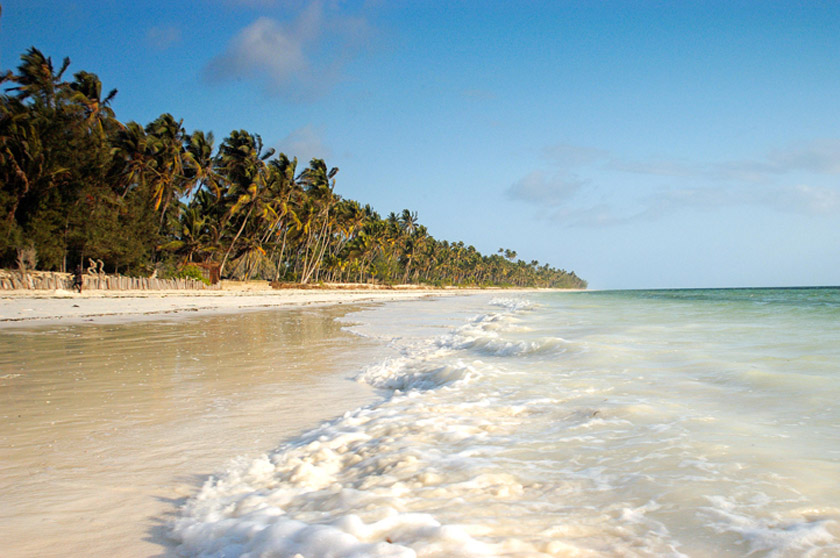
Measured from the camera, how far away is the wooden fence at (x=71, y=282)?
80.3 feet

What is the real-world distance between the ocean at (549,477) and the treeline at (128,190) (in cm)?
3200

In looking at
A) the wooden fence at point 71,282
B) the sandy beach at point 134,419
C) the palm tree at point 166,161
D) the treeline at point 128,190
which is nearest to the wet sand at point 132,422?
the sandy beach at point 134,419

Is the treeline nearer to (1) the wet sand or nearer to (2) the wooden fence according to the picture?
(2) the wooden fence

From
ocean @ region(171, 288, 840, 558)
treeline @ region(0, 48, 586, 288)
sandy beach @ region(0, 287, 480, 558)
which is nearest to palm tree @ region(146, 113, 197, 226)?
treeline @ region(0, 48, 586, 288)

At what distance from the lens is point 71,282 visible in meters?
26.5

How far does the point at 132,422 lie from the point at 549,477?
3.61 m

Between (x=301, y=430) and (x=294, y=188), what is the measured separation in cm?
4934

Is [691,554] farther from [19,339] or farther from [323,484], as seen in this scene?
[19,339]

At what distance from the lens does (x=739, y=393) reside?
527 centimetres

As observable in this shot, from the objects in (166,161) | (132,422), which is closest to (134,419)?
(132,422)

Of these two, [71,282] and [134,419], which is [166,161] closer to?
[71,282]

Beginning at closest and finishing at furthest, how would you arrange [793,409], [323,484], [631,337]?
[323,484] → [793,409] → [631,337]

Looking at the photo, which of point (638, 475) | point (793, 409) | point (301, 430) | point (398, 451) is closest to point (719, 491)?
point (638, 475)

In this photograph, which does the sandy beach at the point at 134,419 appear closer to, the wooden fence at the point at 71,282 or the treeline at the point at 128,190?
the wooden fence at the point at 71,282
